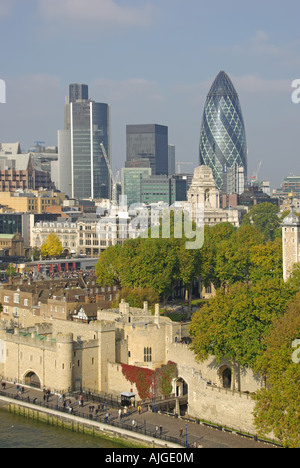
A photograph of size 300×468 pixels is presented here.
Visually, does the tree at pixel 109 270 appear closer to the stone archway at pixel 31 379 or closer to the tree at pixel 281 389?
the stone archway at pixel 31 379

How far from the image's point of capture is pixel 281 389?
41156 mm

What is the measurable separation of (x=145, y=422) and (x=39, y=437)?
5.75m

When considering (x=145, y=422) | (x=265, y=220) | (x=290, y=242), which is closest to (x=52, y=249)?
(x=265, y=220)

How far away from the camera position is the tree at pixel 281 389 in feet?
131

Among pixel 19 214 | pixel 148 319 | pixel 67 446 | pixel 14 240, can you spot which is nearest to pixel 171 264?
pixel 148 319

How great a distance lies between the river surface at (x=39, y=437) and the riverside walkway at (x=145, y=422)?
41.5 inches

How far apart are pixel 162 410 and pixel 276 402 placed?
32.2 ft

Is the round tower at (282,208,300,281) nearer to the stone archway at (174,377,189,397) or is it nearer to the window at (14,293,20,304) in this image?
the stone archway at (174,377,189,397)

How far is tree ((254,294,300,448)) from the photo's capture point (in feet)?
131

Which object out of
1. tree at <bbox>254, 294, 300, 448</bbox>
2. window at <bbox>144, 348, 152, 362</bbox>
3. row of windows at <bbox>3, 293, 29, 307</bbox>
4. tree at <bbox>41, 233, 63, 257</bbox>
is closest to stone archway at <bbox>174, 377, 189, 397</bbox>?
window at <bbox>144, 348, 152, 362</bbox>

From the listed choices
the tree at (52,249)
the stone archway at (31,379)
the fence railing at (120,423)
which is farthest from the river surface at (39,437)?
the tree at (52,249)

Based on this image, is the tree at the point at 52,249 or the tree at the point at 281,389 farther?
the tree at the point at 52,249

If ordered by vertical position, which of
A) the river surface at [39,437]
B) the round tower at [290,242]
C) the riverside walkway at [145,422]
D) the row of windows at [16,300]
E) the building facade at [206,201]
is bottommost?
the river surface at [39,437]

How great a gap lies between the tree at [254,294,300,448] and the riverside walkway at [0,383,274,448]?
6.45 ft
